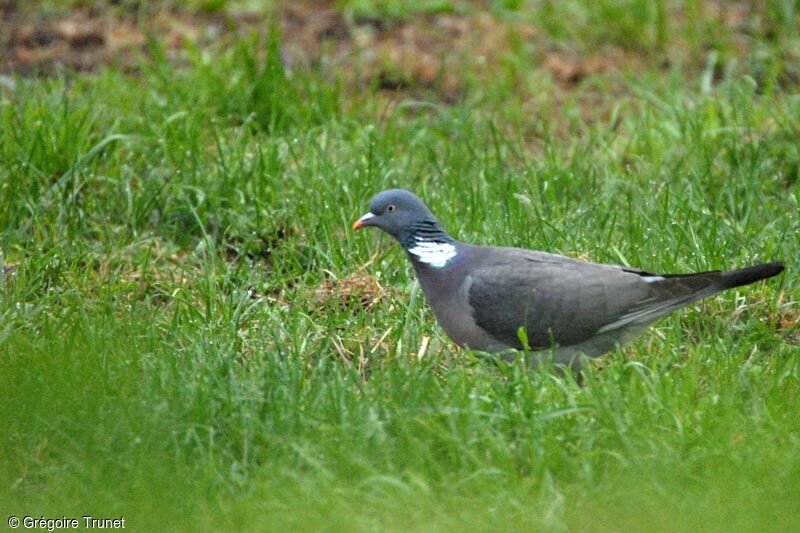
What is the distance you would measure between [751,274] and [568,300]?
645 millimetres

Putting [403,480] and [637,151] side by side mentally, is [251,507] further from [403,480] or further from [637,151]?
[637,151]

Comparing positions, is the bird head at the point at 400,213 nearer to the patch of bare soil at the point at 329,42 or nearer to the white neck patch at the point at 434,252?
the white neck patch at the point at 434,252

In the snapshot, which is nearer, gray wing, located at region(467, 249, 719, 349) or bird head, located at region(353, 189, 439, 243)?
gray wing, located at region(467, 249, 719, 349)

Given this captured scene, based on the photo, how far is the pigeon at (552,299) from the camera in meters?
4.47

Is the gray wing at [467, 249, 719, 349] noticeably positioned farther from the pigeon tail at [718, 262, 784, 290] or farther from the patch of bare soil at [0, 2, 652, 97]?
the patch of bare soil at [0, 2, 652, 97]

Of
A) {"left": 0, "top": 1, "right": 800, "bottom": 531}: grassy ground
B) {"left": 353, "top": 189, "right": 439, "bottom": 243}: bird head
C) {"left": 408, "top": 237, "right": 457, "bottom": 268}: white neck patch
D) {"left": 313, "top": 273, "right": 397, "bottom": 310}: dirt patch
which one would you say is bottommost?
{"left": 313, "top": 273, "right": 397, "bottom": 310}: dirt patch

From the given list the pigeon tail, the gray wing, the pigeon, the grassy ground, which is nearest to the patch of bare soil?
the grassy ground

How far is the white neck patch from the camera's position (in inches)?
187

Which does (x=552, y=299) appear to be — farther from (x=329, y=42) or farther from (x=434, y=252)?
(x=329, y=42)

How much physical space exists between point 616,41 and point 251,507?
18.3 feet

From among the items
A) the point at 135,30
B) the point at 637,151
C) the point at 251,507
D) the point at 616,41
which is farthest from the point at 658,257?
the point at 135,30

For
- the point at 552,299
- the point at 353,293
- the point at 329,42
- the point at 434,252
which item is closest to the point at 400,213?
the point at 434,252

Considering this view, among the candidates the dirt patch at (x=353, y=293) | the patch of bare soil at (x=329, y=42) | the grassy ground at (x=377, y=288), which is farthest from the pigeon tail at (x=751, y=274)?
the patch of bare soil at (x=329, y=42)

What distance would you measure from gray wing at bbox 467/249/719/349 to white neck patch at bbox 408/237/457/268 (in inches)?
8.0
